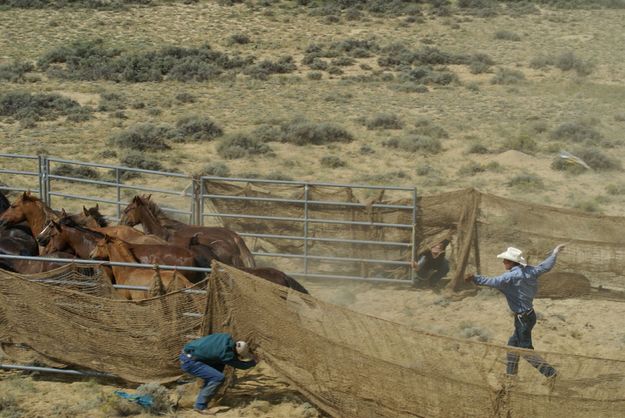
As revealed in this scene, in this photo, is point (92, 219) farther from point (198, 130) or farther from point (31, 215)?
point (198, 130)

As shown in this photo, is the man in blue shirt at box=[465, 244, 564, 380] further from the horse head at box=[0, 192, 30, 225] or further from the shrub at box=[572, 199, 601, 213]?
the shrub at box=[572, 199, 601, 213]

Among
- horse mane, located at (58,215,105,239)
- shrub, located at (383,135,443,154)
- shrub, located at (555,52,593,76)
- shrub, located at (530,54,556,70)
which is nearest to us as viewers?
horse mane, located at (58,215,105,239)

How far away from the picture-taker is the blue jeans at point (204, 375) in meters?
8.11

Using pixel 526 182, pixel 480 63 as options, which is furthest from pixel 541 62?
pixel 526 182

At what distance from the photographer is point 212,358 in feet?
26.2

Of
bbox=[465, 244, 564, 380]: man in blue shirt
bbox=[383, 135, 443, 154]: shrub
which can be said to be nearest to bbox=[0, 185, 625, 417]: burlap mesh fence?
bbox=[465, 244, 564, 380]: man in blue shirt

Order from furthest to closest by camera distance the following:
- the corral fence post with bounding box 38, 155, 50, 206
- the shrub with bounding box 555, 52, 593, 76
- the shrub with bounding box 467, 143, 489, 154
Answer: the shrub with bounding box 555, 52, 593, 76 → the shrub with bounding box 467, 143, 489, 154 → the corral fence post with bounding box 38, 155, 50, 206

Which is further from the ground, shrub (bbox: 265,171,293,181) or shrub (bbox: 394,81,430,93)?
shrub (bbox: 394,81,430,93)

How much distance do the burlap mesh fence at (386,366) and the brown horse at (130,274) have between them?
75 centimetres

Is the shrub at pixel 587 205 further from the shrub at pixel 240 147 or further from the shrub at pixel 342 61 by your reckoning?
the shrub at pixel 342 61

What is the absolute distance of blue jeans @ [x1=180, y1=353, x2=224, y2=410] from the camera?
8109 millimetres

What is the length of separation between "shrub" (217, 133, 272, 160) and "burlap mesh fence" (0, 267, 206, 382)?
1327 cm

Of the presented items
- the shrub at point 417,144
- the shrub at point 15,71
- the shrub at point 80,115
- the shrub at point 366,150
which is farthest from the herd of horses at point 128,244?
the shrub at point 15,71

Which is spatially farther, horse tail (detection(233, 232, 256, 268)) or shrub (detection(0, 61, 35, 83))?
shrub (detection(0, 61, 35, 83))
